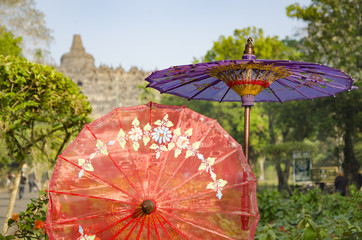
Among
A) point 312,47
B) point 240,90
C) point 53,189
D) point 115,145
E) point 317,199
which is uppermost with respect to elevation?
point 312,47

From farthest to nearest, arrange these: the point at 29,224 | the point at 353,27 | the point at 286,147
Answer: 1. the point at 286,147
2. the point at 353,27
3. the point at 29,224

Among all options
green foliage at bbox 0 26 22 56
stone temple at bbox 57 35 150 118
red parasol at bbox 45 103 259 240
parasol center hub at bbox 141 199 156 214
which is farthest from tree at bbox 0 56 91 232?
stone temple at bbox 57 35 150 118

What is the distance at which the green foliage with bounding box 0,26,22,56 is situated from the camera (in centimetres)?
2212

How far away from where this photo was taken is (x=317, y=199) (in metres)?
9.52

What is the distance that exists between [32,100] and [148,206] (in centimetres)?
473

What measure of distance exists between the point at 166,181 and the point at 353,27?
17.9m

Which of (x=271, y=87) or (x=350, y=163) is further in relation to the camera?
(x=350, y=163)

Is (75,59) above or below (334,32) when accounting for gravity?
above

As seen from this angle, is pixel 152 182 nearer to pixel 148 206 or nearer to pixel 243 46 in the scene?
pixel 148 206

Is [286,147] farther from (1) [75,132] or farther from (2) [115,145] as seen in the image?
(2) [115,145]

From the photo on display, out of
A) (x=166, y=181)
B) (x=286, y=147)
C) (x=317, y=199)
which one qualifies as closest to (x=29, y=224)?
(x=166, y=181)

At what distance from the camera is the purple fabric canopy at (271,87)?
14.4 feet

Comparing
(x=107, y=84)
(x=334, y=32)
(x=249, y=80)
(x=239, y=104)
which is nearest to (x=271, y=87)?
(x=249, y=80)

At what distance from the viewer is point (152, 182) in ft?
10.8
